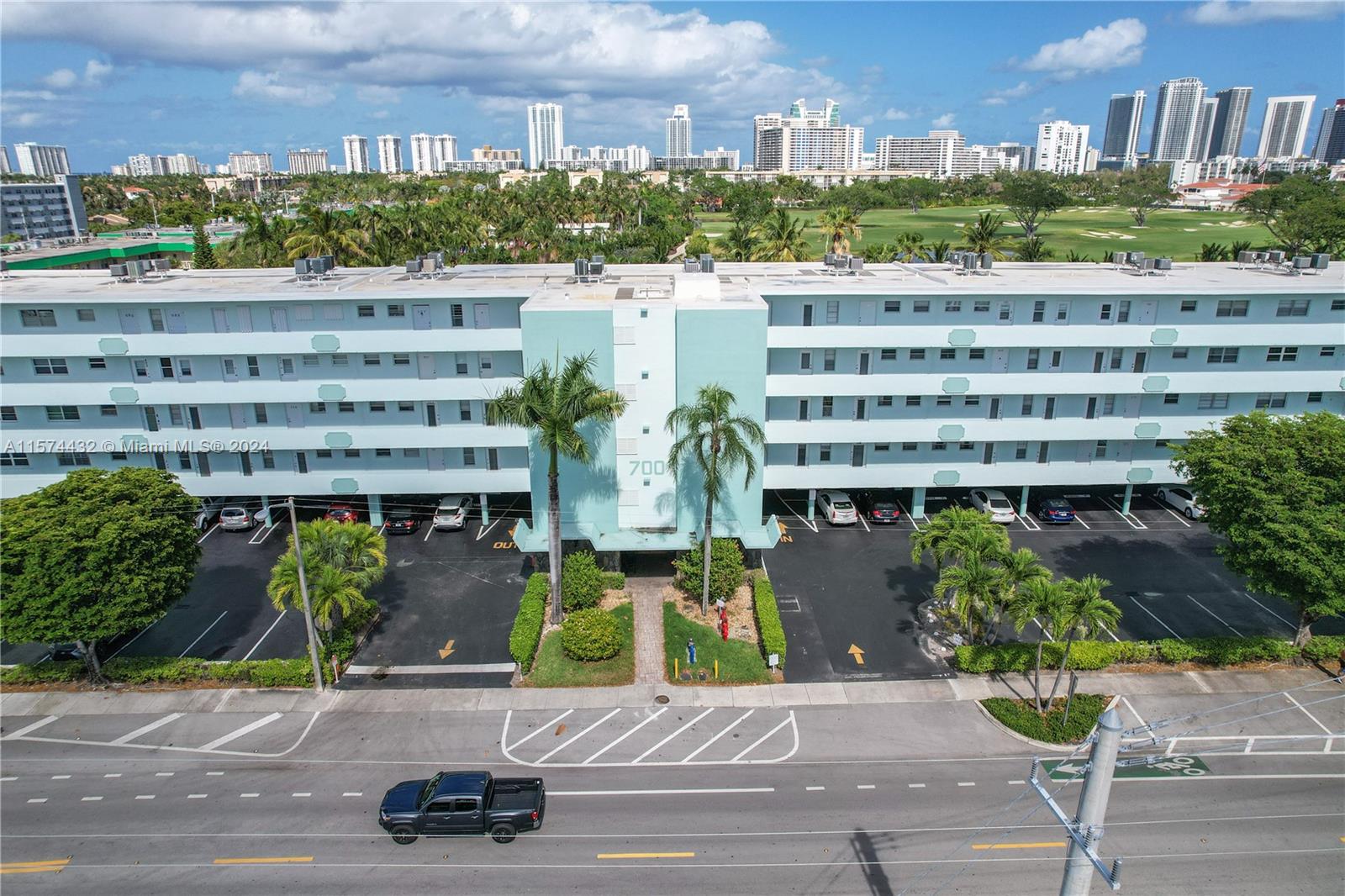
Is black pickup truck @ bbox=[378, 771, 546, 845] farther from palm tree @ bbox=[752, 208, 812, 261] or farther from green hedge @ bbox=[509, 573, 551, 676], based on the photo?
palm tree @ bbox=[752, 208, 812, 261]

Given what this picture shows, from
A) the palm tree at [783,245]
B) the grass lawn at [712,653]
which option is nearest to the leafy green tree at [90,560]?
the grass lawn at [712,653]

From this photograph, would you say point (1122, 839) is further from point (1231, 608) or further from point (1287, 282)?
point (1287, 282)

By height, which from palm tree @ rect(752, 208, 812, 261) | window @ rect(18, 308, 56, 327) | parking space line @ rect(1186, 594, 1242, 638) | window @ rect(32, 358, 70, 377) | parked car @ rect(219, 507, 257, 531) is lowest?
parking space line @ rect(1186, 594, 1242, 638)

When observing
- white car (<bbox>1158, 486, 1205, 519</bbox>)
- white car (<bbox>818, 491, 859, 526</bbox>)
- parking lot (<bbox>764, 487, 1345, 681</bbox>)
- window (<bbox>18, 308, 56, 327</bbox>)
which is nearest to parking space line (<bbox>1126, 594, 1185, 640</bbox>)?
parking lot (<bbox>764, 487, 1345, 681</bbox>)

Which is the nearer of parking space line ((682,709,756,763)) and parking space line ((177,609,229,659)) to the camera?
parking space line ((682,709,756,763))

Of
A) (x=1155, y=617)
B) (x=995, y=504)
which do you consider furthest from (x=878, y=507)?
(x=1155, y=617)

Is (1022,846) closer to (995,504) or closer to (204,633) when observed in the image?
(995,504)
